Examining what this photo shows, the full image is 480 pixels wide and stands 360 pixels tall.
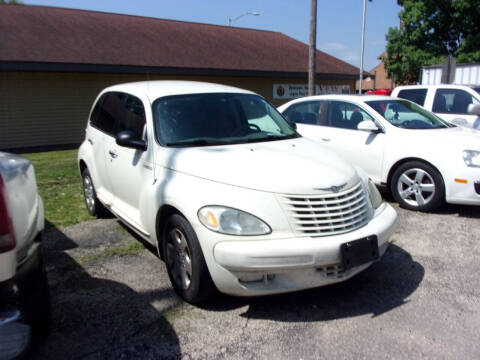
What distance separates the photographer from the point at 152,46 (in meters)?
17.3

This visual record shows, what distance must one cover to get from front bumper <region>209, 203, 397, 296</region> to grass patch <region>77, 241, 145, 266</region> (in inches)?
71.8

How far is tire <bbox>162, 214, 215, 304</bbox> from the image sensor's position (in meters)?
3.24

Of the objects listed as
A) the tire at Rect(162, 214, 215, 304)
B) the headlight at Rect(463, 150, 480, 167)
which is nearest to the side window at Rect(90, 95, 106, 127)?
the tire at Rect(162, 214, 215, 304)

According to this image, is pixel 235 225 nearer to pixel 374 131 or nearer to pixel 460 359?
pixel 460 359

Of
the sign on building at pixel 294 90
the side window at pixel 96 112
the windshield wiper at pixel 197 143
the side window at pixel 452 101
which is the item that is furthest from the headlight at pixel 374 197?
the sign on building at pixel 294 90

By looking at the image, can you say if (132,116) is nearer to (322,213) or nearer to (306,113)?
(322,213)

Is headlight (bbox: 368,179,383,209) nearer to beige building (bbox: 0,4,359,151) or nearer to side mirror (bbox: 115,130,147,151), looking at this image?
side mirror (bbox: 115,130,147,151)

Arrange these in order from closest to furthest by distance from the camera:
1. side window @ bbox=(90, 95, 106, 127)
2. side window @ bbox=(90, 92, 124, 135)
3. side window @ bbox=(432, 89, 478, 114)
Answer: side window @ bbox=(90, 92, 124, 135), side window @ bbox=(90, 95, 106, 127), side window @ bbox=(432, 89, 478, 114)

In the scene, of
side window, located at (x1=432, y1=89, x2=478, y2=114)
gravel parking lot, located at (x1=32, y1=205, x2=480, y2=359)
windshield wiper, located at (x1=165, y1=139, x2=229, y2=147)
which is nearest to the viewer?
gravel parking lot, located at (x1=32, y1=205, x2=480, y2=359)

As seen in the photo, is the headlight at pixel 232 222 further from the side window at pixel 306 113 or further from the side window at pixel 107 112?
the side window at pixel 306 113

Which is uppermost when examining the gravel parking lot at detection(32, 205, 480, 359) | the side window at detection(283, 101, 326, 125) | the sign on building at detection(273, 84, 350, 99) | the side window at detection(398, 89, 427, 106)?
the sign on building at detection(273, 84, 350, 99)

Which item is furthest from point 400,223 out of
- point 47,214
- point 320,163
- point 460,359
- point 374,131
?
point 47,214

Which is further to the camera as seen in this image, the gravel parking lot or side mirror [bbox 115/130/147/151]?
side mirror [bbox 115/130/147/151]

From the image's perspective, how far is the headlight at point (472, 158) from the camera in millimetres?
5492
